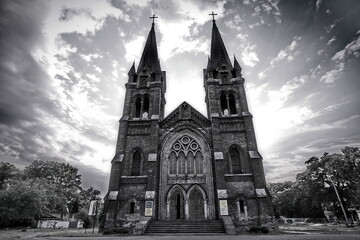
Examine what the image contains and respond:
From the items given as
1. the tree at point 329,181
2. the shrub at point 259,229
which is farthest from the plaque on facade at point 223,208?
the tree at point 329,181

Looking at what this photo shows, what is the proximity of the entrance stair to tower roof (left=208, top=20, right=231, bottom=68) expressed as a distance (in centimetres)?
1883

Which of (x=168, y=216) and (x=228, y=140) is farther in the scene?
(x=228, y=140)

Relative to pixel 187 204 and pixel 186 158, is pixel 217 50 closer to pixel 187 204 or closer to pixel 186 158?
pixel 186 158

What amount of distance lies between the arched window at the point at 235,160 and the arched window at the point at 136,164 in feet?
31.5

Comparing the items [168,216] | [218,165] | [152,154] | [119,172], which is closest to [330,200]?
A: [218,165]

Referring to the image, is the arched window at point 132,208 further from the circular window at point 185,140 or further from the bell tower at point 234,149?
the circular window at point 185,140

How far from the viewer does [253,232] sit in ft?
52.4

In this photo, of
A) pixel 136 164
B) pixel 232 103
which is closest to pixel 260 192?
pixel 232 103

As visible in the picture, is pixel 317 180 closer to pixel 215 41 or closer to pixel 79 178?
pixel 215 41

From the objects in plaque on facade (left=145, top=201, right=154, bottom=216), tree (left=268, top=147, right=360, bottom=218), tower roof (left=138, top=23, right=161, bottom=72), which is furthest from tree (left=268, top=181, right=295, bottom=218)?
tower roof (left=138, top=23, right=161, bottom=72)

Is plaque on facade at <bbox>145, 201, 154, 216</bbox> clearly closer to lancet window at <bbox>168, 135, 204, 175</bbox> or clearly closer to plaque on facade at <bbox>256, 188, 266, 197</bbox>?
lancet window at <bbox>168, 135, 204, 175</bbox>

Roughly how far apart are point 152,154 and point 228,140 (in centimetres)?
800

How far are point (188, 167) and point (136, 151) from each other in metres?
A: 5.77

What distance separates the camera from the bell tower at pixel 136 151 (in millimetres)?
A: 18594
